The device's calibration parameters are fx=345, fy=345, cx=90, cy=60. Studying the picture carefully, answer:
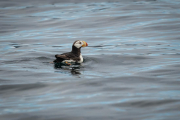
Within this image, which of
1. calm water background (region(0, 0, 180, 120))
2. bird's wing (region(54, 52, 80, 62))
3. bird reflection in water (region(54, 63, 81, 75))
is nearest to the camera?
calm water background (region(0, 0, 180, 120))

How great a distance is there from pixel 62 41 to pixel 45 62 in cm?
569

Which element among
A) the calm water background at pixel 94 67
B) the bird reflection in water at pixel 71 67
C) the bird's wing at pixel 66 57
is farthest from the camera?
the bird's wing at pixel 66 57

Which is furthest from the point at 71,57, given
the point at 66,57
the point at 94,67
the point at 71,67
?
the point at 94,67

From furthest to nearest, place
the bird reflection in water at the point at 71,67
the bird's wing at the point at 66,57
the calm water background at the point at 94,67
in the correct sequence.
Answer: the bird's wing at the point at 66,57 < the bird reflection in water at the point at 71,67 < the calm water background at the point at 94,67

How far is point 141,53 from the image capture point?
14.7 metres

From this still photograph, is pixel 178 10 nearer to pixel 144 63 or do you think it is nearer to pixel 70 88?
pixel 144 63

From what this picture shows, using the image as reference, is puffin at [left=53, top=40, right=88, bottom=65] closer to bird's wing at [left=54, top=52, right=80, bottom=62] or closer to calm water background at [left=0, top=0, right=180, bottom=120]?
bird's wing at [left=54, top=52, right=80, bottom=62]

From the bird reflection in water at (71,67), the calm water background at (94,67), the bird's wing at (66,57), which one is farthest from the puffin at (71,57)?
the calm water background at (94,67)

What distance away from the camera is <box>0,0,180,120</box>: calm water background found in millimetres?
7645

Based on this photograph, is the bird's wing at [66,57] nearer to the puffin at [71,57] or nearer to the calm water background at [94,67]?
the puffin at [71,57]

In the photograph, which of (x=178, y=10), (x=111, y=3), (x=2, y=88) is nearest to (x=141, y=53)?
(x=2, y=88)

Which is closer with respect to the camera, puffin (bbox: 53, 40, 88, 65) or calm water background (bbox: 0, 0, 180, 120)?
calm water background (bbox: 0, 0, 180, 120)

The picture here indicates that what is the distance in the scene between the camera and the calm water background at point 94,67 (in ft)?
25.1

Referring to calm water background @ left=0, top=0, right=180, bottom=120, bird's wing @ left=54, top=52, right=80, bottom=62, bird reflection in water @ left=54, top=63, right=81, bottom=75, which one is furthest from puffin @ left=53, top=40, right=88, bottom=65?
calm water background @ left=0, top=0, right=180, bottom=120
